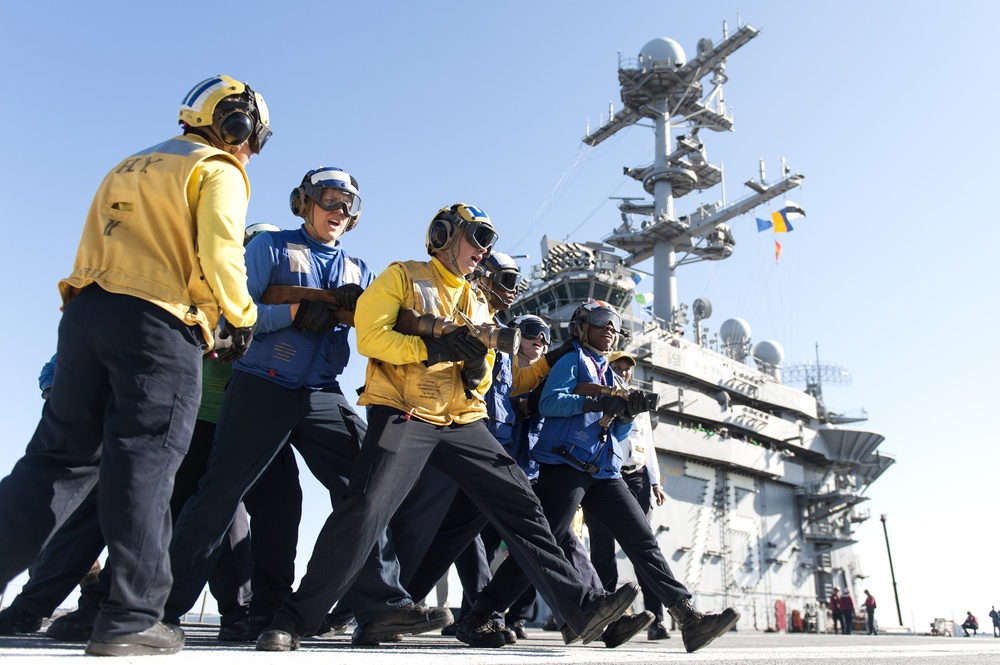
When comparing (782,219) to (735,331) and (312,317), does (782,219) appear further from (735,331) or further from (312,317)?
(312,317)

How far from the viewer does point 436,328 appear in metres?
3.54

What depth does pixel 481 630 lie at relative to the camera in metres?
4.71

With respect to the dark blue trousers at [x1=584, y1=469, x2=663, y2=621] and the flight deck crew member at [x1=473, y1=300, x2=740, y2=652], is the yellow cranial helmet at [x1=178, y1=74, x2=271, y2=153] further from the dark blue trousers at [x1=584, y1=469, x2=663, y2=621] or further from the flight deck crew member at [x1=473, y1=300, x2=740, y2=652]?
the dark blue trousers at [x1=584, y1=469, x2=663, y2=621]

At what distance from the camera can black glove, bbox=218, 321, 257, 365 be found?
2793mm

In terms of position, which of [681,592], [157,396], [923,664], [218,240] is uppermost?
[218,240]

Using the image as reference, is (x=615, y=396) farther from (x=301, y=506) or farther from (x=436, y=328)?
(x=301, y=506)

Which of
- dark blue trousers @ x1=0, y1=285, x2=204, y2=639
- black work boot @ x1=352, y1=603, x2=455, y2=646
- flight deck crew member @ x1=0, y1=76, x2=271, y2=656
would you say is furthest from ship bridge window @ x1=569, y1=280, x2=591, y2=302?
dark blue trousers @ x1=0, y1=285, x2=204, y2=639

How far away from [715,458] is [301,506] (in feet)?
67.3

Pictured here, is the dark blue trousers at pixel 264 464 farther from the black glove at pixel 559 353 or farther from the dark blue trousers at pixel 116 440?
the black glove at pixel 559 353

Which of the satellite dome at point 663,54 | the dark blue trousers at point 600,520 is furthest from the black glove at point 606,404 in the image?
the satellite dome at point 663,54

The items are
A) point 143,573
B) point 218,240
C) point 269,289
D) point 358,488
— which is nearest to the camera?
point 143,573

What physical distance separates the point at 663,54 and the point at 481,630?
30718mm

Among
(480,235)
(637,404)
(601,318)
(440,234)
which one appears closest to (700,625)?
(637,404)

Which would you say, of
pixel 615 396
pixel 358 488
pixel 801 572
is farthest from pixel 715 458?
pixel 358 488
